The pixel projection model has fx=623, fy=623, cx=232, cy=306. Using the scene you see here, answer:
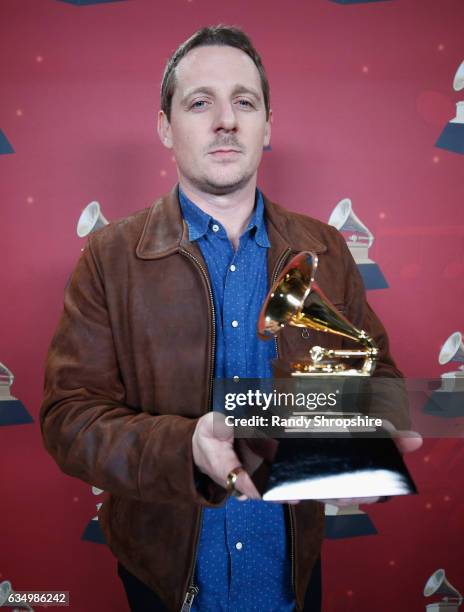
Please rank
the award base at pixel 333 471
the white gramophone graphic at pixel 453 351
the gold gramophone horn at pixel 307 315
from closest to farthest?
the award base at pixel 333 471
the gold gramophone horn at pixel 307 315
the white gramophone graphic at pixel 453 351

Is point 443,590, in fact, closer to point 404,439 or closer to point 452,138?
point 404,439

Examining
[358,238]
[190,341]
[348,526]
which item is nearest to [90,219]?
[190,341]

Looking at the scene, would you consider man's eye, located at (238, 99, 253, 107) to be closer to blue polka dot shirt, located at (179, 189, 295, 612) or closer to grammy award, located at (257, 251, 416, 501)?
blue polka dot shirt, located at (179, 189, 295, 612)

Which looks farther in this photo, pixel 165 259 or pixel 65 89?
pixel 65 89

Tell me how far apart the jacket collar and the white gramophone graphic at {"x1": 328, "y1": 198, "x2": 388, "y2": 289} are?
2.08 ft

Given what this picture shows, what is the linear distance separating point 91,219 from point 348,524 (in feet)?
6.27

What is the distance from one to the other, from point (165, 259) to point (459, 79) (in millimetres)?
1753

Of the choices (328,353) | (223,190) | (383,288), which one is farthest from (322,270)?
(383,288)

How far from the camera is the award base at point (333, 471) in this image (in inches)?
51.6

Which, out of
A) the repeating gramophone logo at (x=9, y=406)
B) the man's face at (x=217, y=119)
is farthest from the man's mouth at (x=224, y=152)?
the repeating gramophone logo at (x=9, y=406)

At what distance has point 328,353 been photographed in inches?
62.1

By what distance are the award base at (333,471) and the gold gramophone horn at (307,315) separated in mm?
226

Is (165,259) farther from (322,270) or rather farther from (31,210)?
(31,210)

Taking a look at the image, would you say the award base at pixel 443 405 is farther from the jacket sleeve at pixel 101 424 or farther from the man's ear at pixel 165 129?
the man's ear at pixel 165 129
